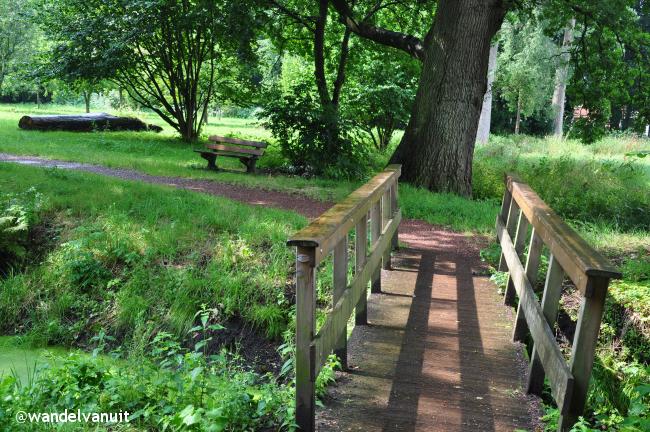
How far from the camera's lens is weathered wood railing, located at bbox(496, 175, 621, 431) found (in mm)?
3279

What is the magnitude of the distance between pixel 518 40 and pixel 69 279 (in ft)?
139

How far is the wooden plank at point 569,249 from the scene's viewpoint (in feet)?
10.7

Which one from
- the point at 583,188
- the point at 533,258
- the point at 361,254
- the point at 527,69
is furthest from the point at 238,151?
the point at 527,69

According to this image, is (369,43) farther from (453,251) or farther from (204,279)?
(204,279)

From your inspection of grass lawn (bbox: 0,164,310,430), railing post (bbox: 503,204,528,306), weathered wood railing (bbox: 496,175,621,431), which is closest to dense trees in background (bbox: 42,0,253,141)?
grass lawn (bbox: 0,164,310,430)

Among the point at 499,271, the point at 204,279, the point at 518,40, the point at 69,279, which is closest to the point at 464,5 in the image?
the point at 499,271

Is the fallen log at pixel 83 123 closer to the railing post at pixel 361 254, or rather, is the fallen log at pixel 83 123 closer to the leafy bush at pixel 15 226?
the leafy bush at pixel 15 226

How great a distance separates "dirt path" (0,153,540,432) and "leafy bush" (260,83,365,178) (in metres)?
6.87

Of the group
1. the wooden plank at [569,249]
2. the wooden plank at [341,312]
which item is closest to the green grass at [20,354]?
the wooden plank at [341,312]

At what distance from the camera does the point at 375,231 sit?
6355 mm

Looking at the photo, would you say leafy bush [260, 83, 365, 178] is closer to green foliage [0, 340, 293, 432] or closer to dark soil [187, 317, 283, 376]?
dark soil [187, 317, 283, 376]

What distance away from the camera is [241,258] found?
26.6 feet

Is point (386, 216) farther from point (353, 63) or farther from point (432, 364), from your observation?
point (353, 63)

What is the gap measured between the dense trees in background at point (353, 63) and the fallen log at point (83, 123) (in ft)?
4.70
